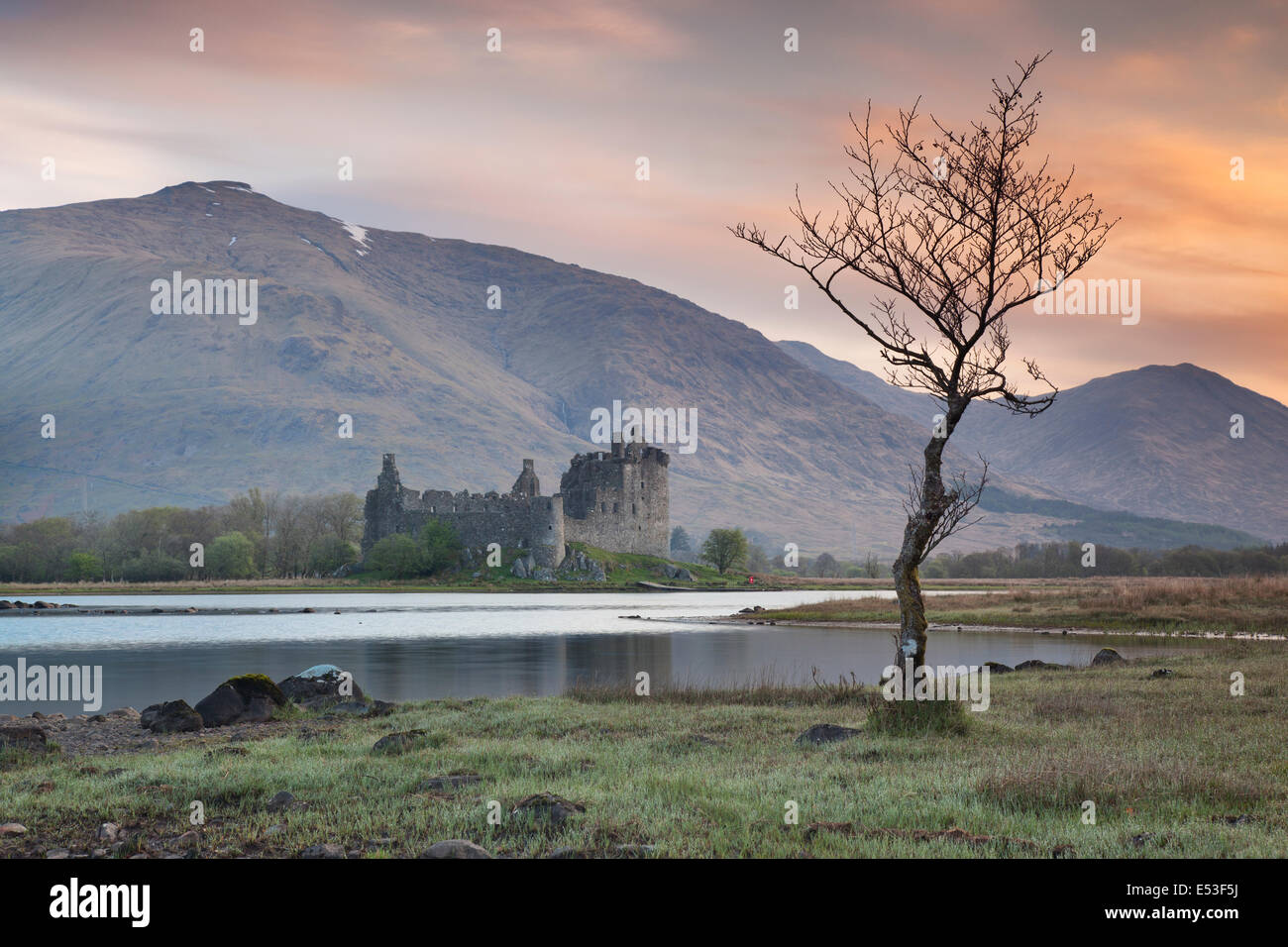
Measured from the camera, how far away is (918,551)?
17.1 metres

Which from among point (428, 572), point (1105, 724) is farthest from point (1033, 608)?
point (428, 572)

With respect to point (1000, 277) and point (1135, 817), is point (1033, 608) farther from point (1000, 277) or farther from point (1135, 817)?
point (1135, 817)

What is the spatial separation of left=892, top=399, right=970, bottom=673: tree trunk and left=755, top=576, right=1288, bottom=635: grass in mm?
26784

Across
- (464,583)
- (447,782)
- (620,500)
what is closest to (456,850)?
(447,782)

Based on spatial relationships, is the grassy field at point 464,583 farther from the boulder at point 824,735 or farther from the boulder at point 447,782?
the boulder at point 447,782

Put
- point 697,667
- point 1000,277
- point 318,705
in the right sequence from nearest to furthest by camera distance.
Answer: point 1000,277
point 318,705
point 697,667

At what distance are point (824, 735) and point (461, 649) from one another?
2899 centimetres

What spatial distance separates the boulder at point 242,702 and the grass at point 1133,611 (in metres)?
32.7

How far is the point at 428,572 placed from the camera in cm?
11194

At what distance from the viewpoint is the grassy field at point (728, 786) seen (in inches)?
369

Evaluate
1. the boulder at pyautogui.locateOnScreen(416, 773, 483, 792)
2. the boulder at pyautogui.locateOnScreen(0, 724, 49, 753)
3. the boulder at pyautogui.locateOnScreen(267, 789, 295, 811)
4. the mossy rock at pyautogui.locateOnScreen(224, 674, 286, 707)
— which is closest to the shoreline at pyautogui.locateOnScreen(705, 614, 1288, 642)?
the mossy rock at pyautogui.locateOnScreen(224, 674, 286, 707)

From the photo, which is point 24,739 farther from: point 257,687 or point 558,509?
point 558,509

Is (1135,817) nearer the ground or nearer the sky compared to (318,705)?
nearer the sky
